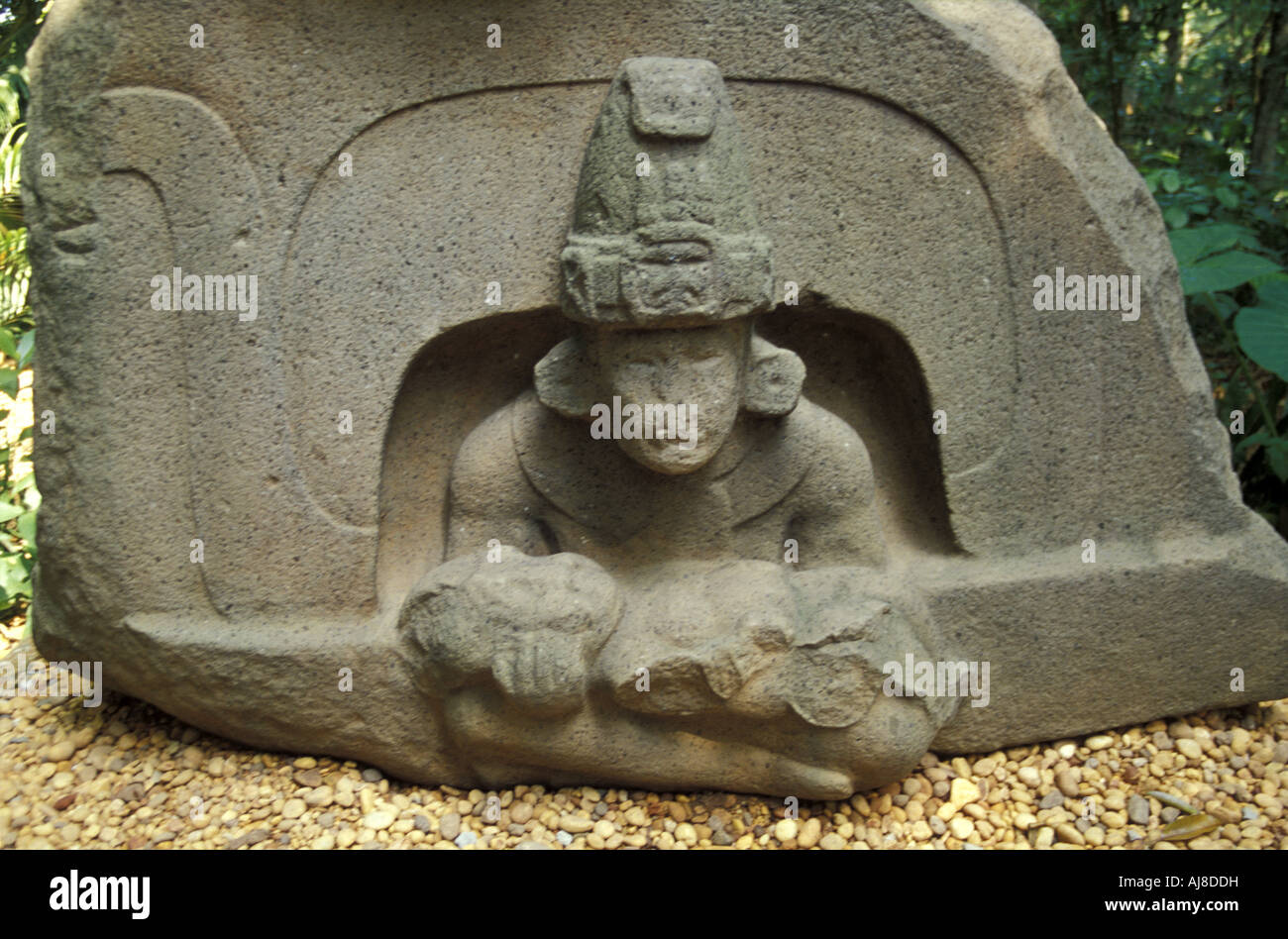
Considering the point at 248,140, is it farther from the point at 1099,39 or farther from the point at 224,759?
the point at 1099,39

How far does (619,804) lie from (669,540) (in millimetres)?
541

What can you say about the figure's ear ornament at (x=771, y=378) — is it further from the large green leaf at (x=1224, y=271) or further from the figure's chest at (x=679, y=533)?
the large green leaf at (x=1224, y=271)

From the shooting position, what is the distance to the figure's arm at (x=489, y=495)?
83.8 inches

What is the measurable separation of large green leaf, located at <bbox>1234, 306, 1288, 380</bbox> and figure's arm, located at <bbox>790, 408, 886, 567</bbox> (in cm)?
111

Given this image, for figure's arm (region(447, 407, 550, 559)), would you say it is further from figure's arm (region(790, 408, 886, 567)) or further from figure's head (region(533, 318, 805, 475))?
figure's arm (region(790, 408, 886, 567))

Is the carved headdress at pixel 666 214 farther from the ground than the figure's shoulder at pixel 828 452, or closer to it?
farther from the ground

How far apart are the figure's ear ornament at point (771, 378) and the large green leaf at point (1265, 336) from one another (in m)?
1.29

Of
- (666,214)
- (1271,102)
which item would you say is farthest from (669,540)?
(1271,102)

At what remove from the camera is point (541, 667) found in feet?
6.44

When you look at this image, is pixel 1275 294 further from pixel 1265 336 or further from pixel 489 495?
pixel 489 495

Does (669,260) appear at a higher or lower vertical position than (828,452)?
higher

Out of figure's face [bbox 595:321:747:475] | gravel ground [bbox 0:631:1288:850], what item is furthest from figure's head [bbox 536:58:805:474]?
gravel ground [bbox 0:631:1288:850]

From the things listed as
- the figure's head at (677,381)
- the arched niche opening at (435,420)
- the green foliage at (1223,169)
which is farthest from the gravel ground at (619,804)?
the green foliage at (1223,169)

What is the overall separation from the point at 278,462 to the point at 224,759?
26.3 inches
